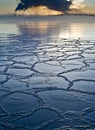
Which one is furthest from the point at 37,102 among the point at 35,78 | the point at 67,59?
the point at 67,59

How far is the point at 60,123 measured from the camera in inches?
139

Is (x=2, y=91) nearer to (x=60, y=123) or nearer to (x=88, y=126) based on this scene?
(x=60, y=123)

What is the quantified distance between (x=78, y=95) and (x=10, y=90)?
1.20 m

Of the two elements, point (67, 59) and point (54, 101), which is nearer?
point (54, 101)

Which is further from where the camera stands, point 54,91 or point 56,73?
point 56,73

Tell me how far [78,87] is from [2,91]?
53.3 inches

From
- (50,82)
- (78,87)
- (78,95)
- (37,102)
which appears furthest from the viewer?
(50,82)

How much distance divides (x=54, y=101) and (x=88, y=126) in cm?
98

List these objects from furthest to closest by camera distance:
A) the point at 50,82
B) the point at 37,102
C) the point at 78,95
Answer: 1. the point at 50,82
2. the point at 78,95
3. the point at 37,102

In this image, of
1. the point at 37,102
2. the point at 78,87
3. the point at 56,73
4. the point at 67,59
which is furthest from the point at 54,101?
the point at 67,59

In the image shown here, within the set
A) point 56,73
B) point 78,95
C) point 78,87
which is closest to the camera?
point 78,95

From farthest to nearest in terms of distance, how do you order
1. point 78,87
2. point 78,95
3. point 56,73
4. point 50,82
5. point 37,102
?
point 56,73, point 50,82, point 78,87, point 78,95, point 37,102

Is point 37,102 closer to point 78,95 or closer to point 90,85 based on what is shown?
point 78,95

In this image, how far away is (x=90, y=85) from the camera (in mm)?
5094
